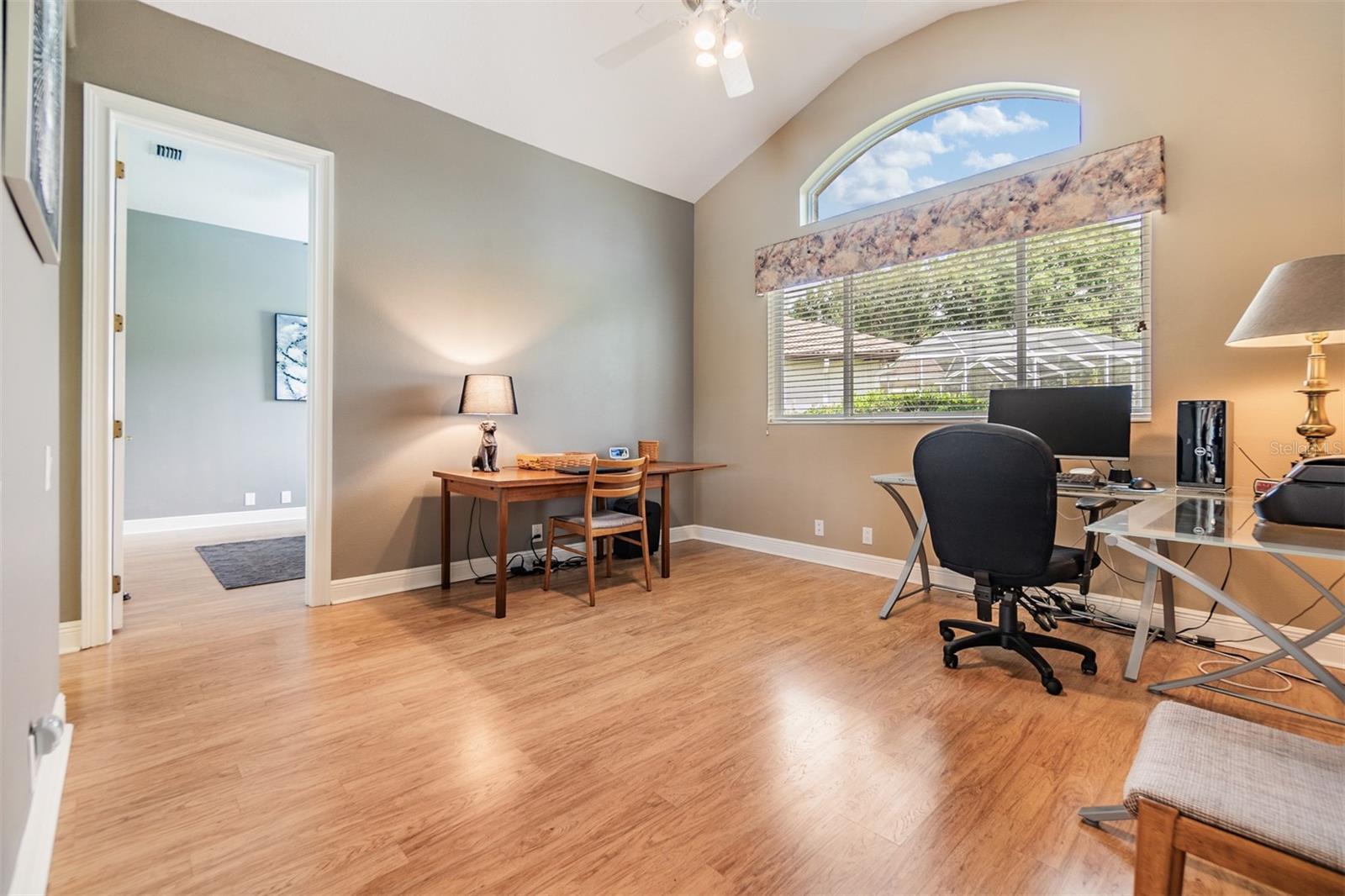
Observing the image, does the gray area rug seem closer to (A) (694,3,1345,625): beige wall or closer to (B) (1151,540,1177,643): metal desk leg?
(A) (694,3,1345,625): beige wall

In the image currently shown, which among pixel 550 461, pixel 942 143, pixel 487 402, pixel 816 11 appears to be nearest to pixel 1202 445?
pixel 942 143

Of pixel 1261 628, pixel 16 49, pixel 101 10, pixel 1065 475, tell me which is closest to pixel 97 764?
pixel 16 49

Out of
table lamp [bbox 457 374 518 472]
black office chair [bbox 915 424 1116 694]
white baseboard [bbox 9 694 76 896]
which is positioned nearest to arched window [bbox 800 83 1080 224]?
black office chair [bbox 915 424 1116 694]

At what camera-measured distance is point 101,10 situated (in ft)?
8.23

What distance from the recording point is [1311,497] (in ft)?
4.88

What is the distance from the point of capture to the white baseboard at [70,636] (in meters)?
2.47

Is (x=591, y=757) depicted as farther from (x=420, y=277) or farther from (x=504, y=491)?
(x=420, y=277)

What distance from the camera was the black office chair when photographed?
6.79 feet

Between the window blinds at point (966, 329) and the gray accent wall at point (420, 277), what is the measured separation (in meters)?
1.33

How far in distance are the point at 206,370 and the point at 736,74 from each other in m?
5.47

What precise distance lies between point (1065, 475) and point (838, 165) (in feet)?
8.43

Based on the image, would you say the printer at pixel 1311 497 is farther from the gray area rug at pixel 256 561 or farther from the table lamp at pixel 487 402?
the gray area rug at pixel 256 561

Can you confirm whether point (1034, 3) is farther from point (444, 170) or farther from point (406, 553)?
point (406, 553)

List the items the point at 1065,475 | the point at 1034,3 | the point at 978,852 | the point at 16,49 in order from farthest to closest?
the point at 1034,3, the point at 1065,475, the point at 978,852, the point at 16,49
